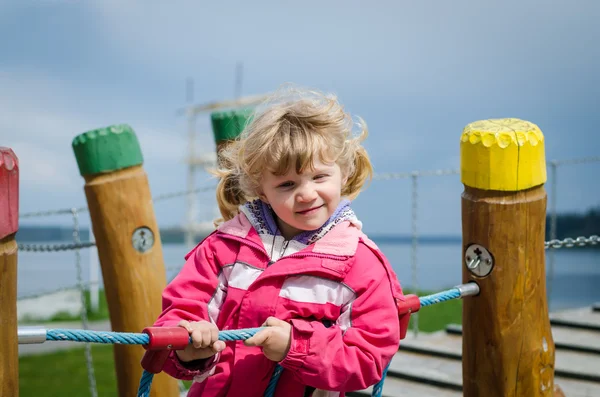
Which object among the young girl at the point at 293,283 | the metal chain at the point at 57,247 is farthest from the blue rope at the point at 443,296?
the metal chain at the point at 57,247

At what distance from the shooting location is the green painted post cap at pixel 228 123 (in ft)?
9.73

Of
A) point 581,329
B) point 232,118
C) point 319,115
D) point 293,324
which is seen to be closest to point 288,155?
point 319,115

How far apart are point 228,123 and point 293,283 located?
1414 mm

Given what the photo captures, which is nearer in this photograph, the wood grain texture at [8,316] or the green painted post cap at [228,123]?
the wood grain texture at [8,316]

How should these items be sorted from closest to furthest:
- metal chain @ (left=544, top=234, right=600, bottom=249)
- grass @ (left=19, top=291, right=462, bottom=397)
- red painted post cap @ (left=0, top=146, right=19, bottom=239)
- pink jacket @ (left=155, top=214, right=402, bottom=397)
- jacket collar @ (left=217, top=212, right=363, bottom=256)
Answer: red painted post cap @ (left=0, top=146, right=19, bottom=239)
pink jacket @ (left=155, top=214, right=402, bottom=397)
jacket collar @ (left=217, top=212, right=363, bottom=256)
metal chain @ (left=544, top=234, right=600, bottom=249)
grass @ (left=19, top=291, right=462, bottom=397)

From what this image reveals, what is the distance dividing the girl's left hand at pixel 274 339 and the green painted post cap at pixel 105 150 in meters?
1.42

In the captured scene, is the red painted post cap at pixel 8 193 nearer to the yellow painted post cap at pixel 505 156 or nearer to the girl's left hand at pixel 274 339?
the girl's left hand at pixel 274 339

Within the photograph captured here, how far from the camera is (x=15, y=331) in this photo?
1.54 metres

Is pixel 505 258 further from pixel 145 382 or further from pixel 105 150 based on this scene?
pixel 105 150

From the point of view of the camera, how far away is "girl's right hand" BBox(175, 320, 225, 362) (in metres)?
1.58

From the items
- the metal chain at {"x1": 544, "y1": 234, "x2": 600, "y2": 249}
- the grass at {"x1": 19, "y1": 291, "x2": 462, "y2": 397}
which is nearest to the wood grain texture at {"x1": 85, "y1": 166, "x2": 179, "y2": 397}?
the metal chain at {"x1": 544, "y1": 234, "x2": 600, "y2": 249}

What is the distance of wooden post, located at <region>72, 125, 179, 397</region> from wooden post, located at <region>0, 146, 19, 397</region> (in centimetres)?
127

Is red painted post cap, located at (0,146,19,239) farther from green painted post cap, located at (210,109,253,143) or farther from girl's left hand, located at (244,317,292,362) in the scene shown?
green painted post cap, located at (210,109,253,143)

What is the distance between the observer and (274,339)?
1.59 meters
